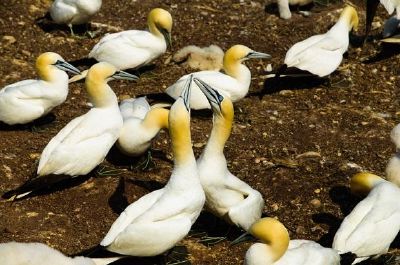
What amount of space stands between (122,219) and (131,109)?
2121mm

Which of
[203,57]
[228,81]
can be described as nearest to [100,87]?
[228,81]

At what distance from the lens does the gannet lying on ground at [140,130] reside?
296 inches

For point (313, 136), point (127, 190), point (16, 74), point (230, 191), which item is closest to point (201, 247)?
point (230, 191)

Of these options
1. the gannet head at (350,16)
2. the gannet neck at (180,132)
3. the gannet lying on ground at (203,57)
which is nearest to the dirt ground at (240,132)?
the gannet lying on ground at (203,57)

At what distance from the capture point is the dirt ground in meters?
6.96

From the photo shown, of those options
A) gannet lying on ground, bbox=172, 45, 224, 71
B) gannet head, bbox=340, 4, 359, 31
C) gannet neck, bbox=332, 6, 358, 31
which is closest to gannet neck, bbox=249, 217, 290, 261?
gannet lying on ground, bbox=172, 45, 224, 71

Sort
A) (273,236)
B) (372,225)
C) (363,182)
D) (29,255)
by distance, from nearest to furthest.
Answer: (29,255), (273,236), (372,225), (363,182)

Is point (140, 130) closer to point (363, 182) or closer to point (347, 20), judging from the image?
point (363, 182)

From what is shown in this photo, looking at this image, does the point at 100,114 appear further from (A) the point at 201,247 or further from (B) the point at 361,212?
(B) the point at 361,212

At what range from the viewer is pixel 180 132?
623 centimetres

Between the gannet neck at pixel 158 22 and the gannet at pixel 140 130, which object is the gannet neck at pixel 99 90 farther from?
the gannet neck at pixel 158 22

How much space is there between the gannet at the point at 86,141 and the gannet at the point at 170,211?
1168 millimetres

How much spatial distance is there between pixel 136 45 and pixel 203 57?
80 cm

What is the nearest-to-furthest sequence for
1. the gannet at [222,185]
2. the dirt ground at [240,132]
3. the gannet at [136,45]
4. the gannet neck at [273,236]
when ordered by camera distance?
1. the gannet neck at [273,236]
2. the gannet at [222,185]
3. the dirt ground at [240,132]
4. the gannet at [136,45]
